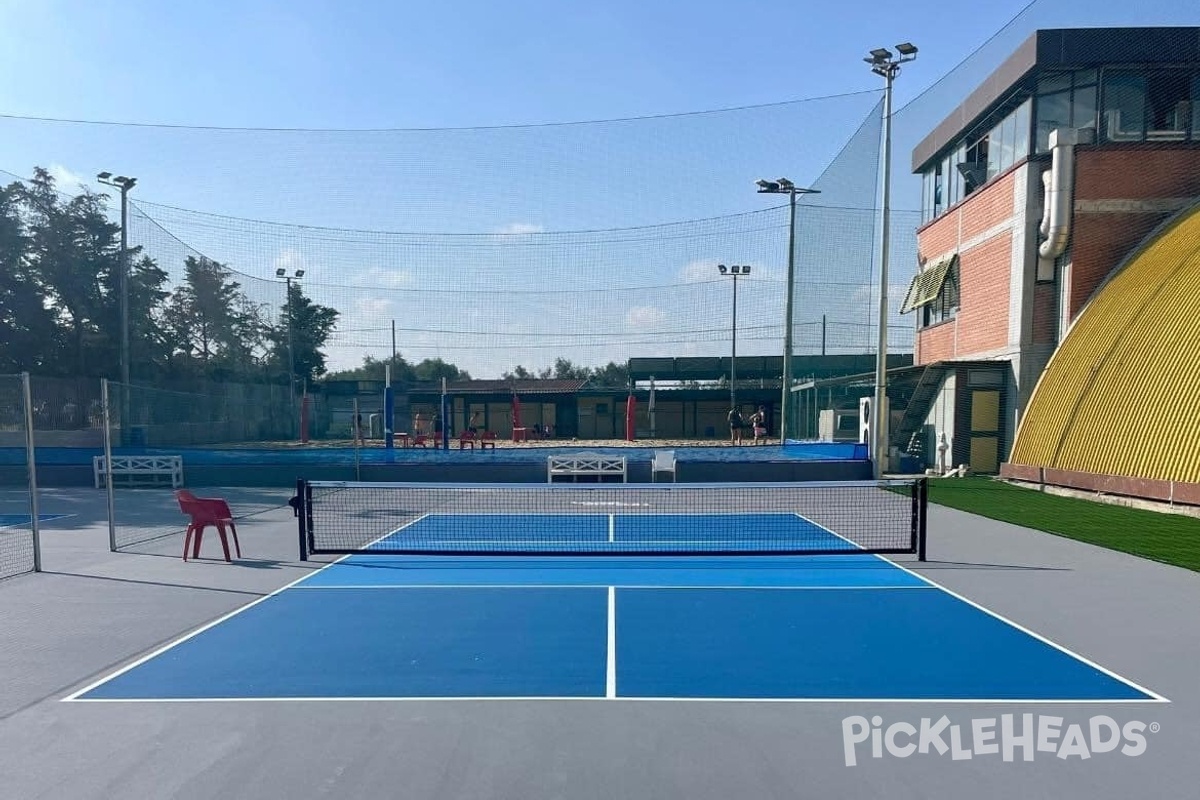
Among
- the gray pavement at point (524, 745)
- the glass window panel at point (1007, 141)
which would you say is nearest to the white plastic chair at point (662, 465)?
the gray pavement at point (524, 745)

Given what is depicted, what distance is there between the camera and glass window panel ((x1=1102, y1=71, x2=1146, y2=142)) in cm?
1961

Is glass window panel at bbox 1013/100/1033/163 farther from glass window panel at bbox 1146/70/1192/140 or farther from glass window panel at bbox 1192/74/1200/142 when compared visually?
glass window panel at bbox 1192/74/1200/142

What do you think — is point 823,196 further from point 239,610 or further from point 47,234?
point 47,234

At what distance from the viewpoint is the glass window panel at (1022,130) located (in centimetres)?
2055

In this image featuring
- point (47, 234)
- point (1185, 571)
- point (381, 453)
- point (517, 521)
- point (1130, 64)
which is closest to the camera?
point (1185, 571)

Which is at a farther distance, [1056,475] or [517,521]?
[1056,475]

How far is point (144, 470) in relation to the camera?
18234 millimetres

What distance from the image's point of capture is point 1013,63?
68.5ft

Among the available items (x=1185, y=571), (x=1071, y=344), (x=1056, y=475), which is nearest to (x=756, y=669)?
(x=1185, y=571)

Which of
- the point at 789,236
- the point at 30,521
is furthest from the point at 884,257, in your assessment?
the point at 30,521

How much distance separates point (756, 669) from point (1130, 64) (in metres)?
23.1

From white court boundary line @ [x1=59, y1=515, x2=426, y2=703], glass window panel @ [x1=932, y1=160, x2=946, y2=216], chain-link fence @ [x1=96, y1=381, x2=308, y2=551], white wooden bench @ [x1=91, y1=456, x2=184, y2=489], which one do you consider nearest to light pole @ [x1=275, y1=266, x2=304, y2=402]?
chain-link fence @ [x1=96, y1=381, x2=308, y2=551]

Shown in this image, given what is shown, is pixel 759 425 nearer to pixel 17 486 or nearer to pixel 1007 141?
pixel 1007 141

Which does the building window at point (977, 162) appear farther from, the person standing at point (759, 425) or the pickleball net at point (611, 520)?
the pickleball net at point (611, 520)
